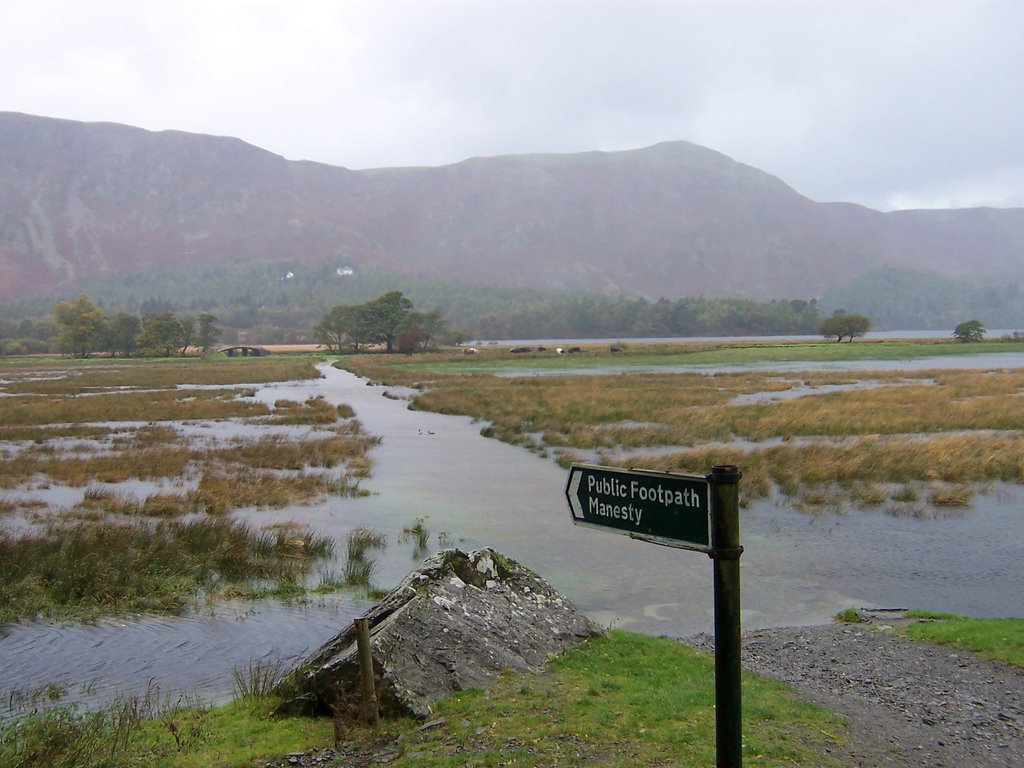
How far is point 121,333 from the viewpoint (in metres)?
154

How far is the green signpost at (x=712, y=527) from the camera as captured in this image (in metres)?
4.02

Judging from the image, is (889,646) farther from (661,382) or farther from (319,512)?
(661,382)

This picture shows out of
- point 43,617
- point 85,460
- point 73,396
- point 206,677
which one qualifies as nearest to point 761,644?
point 206,677

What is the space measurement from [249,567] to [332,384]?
62.1 m

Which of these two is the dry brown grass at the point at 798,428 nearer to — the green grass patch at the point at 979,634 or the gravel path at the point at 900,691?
the green grass patch at the point at 979,634

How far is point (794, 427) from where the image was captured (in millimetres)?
35031

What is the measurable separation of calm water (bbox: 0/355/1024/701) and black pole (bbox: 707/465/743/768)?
802cm

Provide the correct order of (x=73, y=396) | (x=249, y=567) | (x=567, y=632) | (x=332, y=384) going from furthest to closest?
(x=332, y=384)
(x=73, y=396)
(x=249, y=567)
(x=567, y=632)

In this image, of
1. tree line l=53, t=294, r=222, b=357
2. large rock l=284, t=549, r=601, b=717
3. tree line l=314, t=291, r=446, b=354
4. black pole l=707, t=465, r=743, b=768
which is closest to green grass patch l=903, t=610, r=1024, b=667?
large rock l=284, t=549, r=601, b=717

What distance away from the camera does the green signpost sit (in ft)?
13.2

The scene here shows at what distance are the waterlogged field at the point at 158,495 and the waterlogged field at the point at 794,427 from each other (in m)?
9.90

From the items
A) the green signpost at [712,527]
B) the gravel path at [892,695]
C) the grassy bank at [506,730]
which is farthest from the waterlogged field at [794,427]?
the green signpost at [712,527]

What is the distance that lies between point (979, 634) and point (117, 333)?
16596 centimetres

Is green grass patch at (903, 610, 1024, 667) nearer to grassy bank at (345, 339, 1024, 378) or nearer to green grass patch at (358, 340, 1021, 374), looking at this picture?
grassy bank at (345, 339, 1024, 378)
